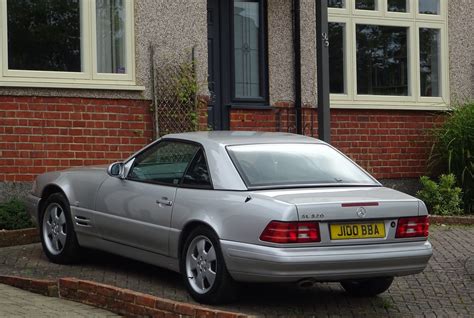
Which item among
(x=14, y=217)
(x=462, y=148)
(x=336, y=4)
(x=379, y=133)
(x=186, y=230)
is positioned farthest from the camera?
(x=379, y=133)

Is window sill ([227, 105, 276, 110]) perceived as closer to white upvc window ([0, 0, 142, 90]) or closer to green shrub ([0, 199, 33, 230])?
white upvc window ([0, 0, 142, 90])

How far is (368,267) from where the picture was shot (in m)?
6.91

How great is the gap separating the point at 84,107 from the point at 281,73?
322cm

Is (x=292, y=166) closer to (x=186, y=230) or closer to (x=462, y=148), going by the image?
(x=186, y=230)

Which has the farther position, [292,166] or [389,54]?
[389,54]

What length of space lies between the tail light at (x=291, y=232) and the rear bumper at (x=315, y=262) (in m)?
0.07

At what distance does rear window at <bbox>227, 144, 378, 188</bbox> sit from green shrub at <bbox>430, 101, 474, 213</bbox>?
6.29 m

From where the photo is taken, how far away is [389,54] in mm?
14719

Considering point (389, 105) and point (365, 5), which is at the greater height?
point (365, 5)

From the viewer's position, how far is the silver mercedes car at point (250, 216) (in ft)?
22.1

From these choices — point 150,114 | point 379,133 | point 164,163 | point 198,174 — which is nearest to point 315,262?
point 198,174

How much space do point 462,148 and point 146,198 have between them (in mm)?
7274

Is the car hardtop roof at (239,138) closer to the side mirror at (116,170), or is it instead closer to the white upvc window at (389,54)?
the side mirror at (116,170)

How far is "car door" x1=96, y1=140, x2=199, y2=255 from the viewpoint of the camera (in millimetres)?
7707
